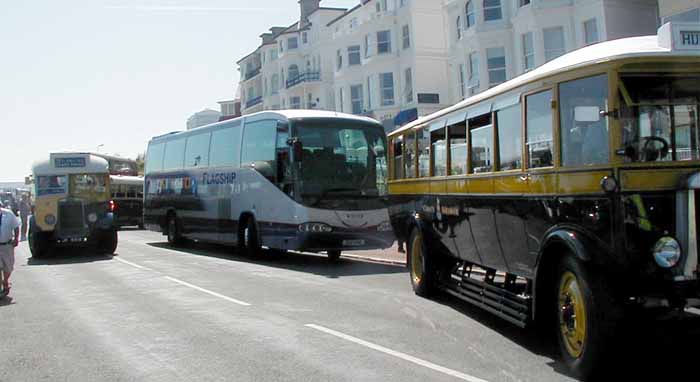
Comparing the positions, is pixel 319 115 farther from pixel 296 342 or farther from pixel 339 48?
pixel 339 48

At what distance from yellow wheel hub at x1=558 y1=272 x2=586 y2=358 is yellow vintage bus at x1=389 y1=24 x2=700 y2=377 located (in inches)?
0.6

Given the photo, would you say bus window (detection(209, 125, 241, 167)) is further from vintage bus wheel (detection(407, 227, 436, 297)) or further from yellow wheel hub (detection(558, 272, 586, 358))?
yellow wheel hub (detection(558, 272, 586, 358))

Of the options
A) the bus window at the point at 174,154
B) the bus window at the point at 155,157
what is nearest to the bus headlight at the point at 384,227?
the bus window at the point at 174,154

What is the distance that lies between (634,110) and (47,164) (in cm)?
1823

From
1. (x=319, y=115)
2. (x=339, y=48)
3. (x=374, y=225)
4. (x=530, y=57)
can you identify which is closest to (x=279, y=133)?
(x=319, y=115)

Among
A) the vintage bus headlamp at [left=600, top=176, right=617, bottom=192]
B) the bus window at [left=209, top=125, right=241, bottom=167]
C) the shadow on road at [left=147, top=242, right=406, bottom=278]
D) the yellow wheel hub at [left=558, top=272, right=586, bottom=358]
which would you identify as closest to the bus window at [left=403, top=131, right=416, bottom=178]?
the shadow on road at [left=147, top=242, right=406, bottom=278]

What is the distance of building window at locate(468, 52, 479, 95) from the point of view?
30562 millimetres

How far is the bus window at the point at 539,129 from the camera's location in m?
6.93

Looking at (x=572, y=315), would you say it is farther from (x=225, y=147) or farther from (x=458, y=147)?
(x=225, y=147)

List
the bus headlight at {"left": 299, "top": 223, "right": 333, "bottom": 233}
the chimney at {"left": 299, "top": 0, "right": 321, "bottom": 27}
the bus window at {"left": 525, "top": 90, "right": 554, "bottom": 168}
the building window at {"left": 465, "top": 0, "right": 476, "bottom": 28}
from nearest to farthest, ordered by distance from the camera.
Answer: the bus window at {"left": 525, "top": 90, "right": 554, "bottom": 168} → the bus headlight at {"left": 299, "top": 223, "right": 333, "bottom": 233} → the building window at {"left": 465, "top": 0, "right": 476, "bottom": 28} → the chimney at {"left": 299, "top": 0, "right": 321, "bottom": 27}

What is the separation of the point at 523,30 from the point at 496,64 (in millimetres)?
2518

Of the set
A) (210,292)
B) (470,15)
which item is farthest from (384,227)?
(470,15)

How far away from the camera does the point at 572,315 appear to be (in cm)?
638

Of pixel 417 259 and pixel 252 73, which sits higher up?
pixel 252 73
